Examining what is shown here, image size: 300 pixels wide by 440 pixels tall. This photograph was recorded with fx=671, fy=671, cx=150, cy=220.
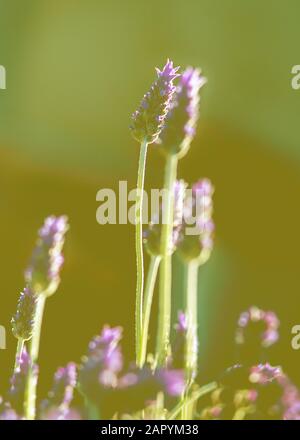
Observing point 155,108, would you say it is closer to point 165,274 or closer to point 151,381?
point 165,274

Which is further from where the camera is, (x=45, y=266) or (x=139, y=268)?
(x=139, y=268)

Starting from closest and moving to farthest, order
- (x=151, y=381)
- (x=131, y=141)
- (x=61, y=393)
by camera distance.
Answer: (x=151, y=381) < (x=61, y=393) < (x=131, y=141)

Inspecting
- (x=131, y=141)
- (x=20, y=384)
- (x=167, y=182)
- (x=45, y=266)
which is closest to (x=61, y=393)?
(x=20, y=384)

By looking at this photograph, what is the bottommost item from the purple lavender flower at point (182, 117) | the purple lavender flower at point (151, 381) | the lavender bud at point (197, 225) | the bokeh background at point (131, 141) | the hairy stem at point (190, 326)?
the purple lavender flower at point (151, 381)

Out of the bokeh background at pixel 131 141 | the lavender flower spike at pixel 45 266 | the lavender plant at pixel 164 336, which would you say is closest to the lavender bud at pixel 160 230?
the lavender plant at pixel 164 336

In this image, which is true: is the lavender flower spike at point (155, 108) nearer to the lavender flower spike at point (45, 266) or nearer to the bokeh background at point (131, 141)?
the lavender flower spike at point (45, 266)

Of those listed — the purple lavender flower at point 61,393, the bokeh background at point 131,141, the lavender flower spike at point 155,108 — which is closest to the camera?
the purple lavender flower at point 61,393
